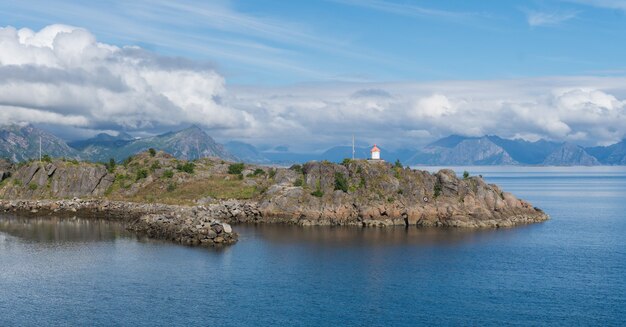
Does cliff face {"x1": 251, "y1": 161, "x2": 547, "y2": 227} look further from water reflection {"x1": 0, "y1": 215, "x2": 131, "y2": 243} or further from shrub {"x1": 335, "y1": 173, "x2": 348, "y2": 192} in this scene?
water reflection {"x1": 0, "y1": 215, "x2": 131, "y2": 243}

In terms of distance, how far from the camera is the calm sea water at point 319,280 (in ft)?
258

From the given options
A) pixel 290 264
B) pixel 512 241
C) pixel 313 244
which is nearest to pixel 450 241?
pixel 512 241

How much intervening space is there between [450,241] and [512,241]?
13959 mm

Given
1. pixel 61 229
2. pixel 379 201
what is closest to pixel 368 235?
pixel 379 201

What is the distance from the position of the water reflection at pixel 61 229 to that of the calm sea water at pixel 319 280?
3.04 feet

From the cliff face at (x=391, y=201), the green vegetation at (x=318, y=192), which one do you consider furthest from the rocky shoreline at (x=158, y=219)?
the green vegetation at (x=318, y=192)

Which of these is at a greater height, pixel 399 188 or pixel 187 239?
pixel 399 188

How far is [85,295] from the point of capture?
8744 cm

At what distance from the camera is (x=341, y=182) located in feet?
586

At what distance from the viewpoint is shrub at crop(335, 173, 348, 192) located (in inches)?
7013

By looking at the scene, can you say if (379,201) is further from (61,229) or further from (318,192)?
(61,229)

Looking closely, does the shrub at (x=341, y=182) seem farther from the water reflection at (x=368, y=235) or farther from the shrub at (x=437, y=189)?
the shrub at (x=437, y=189)

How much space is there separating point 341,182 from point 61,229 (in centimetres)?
7702

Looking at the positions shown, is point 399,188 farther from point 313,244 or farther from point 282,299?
point 282,299
